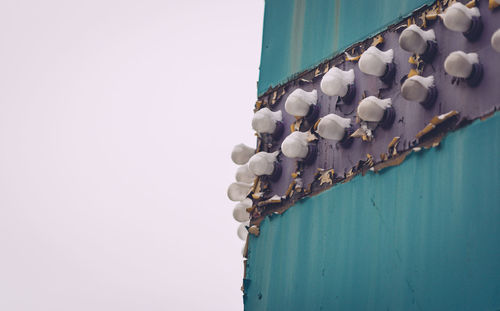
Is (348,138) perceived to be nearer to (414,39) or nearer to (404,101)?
(404,101)

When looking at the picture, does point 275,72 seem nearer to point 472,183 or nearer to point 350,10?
point 350,10

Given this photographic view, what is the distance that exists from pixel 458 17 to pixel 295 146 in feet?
6.65

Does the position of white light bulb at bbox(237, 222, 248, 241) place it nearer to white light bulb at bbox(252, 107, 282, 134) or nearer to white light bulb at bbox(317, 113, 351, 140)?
white light bulb at bbox(252, 107, 282, 134)

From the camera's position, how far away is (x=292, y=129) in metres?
7.05

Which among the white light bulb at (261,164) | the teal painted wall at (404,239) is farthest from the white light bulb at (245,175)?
the teal painted wall at (404,239)

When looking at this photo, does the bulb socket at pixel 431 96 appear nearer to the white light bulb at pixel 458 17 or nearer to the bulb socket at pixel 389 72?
the white light bulb at pixel 458 17

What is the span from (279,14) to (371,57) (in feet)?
8.10

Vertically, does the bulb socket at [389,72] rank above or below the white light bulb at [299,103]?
below

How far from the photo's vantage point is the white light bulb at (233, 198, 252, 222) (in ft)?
24.8

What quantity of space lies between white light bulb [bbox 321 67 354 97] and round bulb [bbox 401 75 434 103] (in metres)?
0.99

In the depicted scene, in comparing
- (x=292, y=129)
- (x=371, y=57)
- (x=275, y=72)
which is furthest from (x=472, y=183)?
(x=275, y=72)

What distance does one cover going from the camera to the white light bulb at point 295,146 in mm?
6562

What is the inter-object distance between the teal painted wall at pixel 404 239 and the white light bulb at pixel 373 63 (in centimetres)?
76

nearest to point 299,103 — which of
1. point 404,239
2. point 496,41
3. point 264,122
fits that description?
point 264,122
